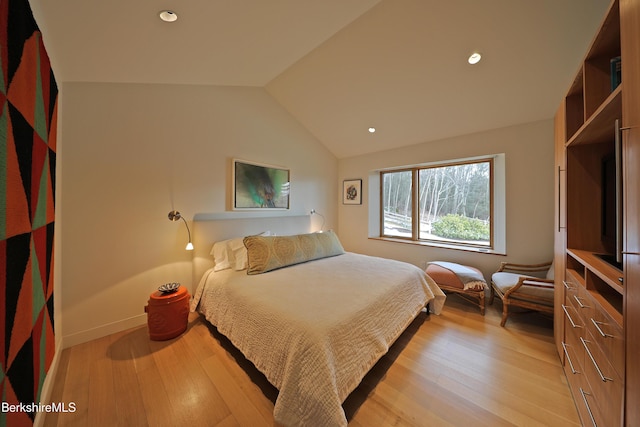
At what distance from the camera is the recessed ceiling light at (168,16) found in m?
1.31

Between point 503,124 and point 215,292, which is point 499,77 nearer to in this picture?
point 503,124

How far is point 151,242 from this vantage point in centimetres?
220

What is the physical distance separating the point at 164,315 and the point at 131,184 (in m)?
1.30

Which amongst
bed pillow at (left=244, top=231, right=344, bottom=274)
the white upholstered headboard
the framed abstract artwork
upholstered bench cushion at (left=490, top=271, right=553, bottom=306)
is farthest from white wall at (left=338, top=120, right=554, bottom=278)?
the white upholstered headboard

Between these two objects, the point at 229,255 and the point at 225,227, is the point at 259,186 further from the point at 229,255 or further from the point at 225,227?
the point at 229,255

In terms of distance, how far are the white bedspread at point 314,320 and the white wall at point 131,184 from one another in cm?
66

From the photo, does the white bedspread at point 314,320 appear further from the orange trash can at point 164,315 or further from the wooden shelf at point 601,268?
the wooden shelf at point 601,268

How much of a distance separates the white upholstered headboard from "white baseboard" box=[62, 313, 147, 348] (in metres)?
0.54

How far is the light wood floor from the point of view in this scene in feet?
4.13

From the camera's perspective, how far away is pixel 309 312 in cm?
134

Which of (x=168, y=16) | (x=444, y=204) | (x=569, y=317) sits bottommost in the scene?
(x=569, y=317)

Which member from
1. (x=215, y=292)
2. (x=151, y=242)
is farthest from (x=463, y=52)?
(x=151, y=242)

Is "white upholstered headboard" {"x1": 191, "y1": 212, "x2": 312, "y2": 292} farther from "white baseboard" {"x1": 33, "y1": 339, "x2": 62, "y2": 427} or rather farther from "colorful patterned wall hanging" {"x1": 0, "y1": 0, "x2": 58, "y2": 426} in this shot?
"colorful patterned wall hanging" {"x1": 0, "y1": 0, "x2": 58, "y2": 426}

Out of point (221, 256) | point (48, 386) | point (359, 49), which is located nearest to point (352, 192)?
point (359, 49)
